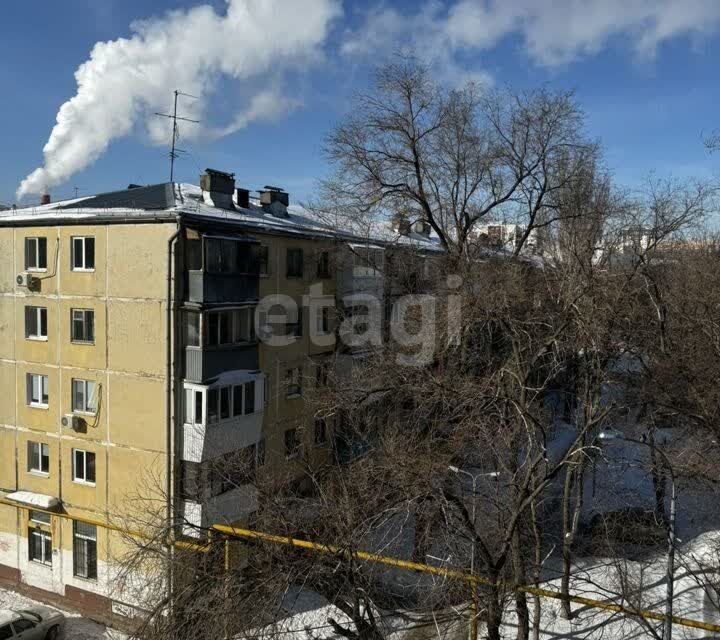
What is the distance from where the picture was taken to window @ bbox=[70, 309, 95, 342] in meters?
17.4

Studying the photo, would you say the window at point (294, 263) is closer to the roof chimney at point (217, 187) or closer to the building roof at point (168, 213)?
the building roof at point (168, 213)

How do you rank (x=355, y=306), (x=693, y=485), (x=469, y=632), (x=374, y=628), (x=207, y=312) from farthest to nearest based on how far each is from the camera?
(x=355, y=306)
(x=207, y=312)
(x=693, y=485)
(x=469, y=632)
(x=374, y=628)

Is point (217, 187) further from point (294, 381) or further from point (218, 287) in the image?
point (294, 381)

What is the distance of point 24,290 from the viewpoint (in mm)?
18203

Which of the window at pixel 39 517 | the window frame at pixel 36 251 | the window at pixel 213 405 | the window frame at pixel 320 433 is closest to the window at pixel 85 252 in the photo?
the window frame at pixel 36 251

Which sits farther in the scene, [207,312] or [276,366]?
[276,366]

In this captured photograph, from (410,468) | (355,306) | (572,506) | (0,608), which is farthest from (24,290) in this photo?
(572,506)

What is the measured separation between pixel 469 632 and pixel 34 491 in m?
14.2

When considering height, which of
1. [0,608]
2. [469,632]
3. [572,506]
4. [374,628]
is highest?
[374,628]

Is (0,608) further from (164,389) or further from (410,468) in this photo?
(410,468)

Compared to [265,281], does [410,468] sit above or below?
below

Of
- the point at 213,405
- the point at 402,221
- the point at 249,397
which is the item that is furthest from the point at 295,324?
the point at 402,221

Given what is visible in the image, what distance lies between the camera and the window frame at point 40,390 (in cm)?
1812

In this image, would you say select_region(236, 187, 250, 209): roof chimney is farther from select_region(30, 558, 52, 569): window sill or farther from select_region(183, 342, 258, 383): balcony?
select_region(30, 558, 52, 569): window sill
